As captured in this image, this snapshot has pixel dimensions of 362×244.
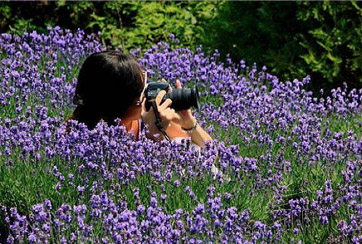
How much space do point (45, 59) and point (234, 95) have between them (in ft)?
4.98

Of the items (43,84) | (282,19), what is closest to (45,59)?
(43,84)

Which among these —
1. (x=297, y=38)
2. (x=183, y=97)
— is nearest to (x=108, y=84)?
(x=183, y=97)

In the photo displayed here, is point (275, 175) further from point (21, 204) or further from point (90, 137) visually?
point (21, 204)

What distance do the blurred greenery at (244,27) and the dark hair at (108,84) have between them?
2.43 meters

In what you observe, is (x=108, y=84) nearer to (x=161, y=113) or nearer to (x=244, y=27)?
(x=161, y=113)

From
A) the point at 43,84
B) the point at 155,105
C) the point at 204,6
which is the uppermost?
the point at 155,105

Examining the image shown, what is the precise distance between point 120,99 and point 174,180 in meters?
0.52

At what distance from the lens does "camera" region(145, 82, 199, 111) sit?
3875 mm

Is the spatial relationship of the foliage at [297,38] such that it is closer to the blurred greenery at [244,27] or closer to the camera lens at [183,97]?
the blurred greenery at [244,27]

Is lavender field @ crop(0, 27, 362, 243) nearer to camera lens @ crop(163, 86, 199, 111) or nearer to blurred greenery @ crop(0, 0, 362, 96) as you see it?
camera lens @ crop(163, 86, 199, 111)

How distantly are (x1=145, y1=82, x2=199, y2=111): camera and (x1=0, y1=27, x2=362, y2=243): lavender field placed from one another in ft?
0.70

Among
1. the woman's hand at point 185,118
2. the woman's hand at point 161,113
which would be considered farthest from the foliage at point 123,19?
the woman's hand at point 161,113

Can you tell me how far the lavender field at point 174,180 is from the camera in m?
3.21

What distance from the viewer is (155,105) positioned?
3.89 metres
